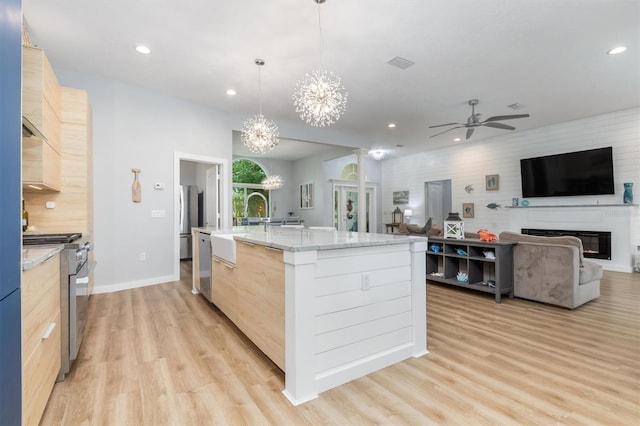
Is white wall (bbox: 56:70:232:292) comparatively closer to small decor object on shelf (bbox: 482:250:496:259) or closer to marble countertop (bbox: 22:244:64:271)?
marble countertop (bbox: 22:244:64:271)

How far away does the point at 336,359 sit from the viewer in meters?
1.96

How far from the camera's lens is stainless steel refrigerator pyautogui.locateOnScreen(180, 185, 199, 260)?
22.7ft

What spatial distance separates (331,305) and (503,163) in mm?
7307

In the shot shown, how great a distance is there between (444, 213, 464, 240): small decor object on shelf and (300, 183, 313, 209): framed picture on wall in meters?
6.01

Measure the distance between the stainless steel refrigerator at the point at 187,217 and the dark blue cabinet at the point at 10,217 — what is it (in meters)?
5.87

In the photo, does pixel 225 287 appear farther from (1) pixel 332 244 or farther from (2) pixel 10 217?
(2) pixel 10 217

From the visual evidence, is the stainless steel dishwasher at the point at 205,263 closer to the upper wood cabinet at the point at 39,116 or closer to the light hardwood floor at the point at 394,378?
the light hardwood floor at the point at 394,378

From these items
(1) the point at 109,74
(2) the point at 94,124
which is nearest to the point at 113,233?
(2) the point at 94,124

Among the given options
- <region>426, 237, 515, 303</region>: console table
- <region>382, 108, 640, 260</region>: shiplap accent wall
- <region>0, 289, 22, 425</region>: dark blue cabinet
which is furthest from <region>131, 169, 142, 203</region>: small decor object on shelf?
<region>382, 108, 640, 260</region>: shiplap accent wall

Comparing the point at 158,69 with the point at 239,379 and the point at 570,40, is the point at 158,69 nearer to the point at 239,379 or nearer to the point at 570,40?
the point at 239,379

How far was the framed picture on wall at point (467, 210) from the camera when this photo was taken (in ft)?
26.9

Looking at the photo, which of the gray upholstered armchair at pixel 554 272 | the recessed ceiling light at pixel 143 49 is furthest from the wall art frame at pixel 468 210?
the recessed ceiling light at pixel 143 49

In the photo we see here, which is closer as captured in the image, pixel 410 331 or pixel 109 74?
pixel 410 331

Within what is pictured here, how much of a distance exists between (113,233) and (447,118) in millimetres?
6173
